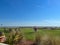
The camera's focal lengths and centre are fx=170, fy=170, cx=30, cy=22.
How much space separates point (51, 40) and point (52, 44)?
0.32 meters

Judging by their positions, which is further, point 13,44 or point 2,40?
point 2,40

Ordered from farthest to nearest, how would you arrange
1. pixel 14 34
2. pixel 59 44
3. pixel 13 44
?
pixel 14 34, pixel 13 44, pixel 59 44

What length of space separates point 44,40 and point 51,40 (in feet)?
2.18

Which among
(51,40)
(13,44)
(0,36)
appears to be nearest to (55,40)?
(51,40)

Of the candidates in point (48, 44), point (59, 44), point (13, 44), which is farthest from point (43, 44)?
point (13, 44)

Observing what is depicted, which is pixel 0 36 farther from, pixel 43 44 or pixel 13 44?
pixel 43 44

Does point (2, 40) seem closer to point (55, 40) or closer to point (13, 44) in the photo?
Answer: point (13, 44)

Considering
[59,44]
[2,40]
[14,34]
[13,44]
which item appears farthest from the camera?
[2,40]

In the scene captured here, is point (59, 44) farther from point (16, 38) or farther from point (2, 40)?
point (2, 40)

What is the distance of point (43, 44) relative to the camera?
11.1m

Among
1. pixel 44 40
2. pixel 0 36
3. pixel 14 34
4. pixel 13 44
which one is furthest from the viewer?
pixel 0 36

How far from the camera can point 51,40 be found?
429 inches

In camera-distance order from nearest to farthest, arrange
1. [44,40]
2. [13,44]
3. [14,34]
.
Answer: [44,40], [13,44], [14,34]

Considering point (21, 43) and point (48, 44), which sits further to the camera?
point (21, 43)
